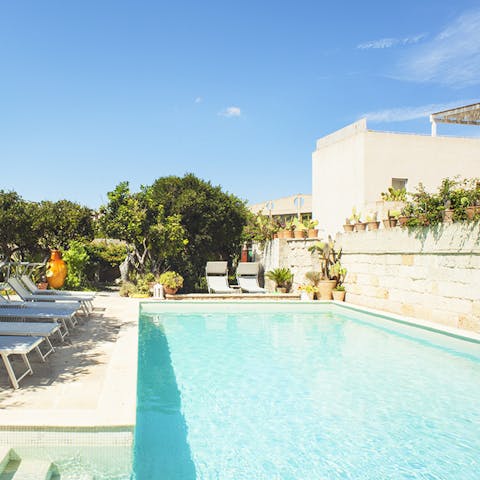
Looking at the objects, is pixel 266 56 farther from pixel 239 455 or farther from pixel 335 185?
pixel 239 455

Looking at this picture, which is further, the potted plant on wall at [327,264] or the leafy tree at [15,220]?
the leafy tree at [15,220]

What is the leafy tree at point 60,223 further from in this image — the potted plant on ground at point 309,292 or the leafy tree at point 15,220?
the potted plant on ground at point 309,292

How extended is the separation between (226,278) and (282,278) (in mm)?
2071

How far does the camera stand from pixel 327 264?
1463cm

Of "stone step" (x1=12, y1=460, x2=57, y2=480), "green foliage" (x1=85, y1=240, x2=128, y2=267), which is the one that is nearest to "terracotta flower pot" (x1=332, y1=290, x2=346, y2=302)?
"green foliage" (x1=85, y1=240, x2=128, y2=267)

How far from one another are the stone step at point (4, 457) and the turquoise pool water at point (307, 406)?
0.98 meters

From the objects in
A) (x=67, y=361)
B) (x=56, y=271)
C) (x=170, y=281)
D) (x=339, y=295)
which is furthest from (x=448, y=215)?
(x=56, y=271)

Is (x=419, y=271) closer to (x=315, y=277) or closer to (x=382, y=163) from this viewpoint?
(x=315, y=277)

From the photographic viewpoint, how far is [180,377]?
656cm

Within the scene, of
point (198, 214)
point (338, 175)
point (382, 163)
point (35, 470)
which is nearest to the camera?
point (35, 470)

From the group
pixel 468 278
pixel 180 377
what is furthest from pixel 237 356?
pixel 468 278

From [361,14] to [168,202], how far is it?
9100 millimetres

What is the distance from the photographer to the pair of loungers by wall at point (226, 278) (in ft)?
52.9

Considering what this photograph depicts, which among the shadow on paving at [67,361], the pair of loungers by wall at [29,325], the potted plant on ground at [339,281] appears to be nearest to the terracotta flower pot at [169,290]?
the pair of loungers by wall at [29,325]
